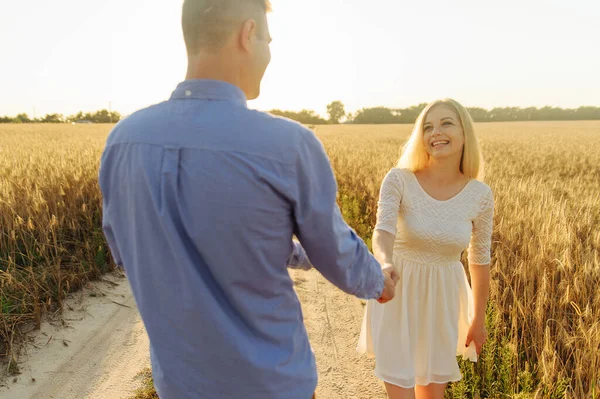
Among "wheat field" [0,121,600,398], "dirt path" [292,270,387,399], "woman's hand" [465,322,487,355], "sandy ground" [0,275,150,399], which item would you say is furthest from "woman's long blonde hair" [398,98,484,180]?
"sandy ground" [0,275,150,399]

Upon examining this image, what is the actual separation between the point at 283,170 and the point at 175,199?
0.24 meters

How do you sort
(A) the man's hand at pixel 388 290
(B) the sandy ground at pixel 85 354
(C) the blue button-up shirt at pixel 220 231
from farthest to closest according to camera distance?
(B) the sandy ground at pixel 85 354 < (A) the man's hand at pixel 388 290 < (C) the blue button-up shirt at pixel 220 231

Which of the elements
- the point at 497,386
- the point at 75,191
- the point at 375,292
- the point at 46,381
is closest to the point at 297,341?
the point at 375,292

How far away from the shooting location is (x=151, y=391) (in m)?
3.00

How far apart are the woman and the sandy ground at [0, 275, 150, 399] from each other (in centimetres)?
196

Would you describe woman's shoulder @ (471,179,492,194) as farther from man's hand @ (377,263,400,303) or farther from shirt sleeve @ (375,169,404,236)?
man's hand @ (377,263,400,303)

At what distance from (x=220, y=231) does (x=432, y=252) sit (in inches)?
63.0

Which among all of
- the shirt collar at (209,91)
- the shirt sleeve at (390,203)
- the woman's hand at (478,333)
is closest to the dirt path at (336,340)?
the woman's hand at (478,333)

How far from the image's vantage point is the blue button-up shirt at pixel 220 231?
3.02 feet

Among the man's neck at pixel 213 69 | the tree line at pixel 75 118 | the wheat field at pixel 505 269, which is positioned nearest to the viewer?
the man's neck at pixel 213 69

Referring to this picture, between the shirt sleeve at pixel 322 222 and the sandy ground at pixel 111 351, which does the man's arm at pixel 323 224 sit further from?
the sandy ground at pixel 111 351

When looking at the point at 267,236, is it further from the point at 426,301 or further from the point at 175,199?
the point at 426,301

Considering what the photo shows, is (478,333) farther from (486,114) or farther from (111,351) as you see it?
(486,114)

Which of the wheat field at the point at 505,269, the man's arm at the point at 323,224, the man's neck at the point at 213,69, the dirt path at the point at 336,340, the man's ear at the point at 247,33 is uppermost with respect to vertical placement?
the man's ear at the point at 247,33
